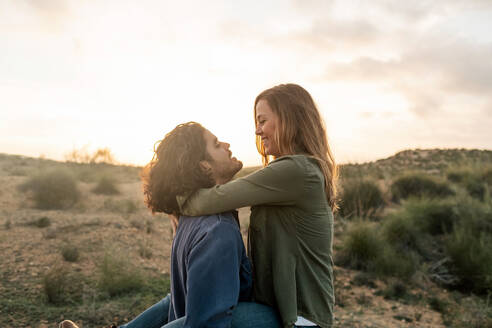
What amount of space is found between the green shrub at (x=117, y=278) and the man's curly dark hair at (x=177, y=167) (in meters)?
3.55

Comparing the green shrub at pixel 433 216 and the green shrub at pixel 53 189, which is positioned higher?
the green shrub at pixel 53 189

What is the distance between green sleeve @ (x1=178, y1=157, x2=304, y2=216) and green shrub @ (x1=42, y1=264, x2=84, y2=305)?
3.76 metres

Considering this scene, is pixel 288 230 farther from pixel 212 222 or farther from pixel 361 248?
pixel 361 248

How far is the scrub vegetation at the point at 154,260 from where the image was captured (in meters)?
5.14

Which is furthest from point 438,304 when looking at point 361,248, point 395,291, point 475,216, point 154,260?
point 154,260

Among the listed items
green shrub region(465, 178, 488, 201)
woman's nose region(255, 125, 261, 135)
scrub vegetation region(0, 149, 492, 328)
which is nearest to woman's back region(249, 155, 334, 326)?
woman's nose region(255, 125, 261, 135)

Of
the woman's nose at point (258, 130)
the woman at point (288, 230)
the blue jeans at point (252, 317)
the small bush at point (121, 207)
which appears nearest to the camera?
the blue jeans at point (252, 317)

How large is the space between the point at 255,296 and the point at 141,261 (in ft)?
16.4

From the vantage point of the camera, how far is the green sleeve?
7.22 ft

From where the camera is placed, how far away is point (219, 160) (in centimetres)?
245

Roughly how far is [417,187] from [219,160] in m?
12.8

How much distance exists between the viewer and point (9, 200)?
418 inches

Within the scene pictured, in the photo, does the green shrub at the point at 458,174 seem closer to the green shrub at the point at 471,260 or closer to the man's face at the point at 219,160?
the green shrub at the point at 471,260

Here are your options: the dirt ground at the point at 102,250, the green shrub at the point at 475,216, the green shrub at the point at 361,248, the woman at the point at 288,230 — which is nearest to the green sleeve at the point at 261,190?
the woman at the point at 288,230
